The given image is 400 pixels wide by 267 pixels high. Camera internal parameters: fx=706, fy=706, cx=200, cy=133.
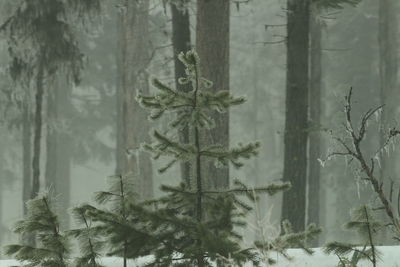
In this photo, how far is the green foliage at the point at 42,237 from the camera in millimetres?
3846

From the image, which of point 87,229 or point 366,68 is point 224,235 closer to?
point 87,229

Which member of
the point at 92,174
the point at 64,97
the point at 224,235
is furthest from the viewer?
the point at 92,174

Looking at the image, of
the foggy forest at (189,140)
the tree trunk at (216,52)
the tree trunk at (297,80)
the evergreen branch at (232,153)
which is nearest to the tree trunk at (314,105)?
the foggy forest at (189,140)

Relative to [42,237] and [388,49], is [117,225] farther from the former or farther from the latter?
[388,49]

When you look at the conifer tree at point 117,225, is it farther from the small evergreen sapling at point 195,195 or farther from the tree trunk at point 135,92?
the tree trunk at point 135,92

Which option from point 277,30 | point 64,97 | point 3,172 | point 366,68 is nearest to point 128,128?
point 64,97

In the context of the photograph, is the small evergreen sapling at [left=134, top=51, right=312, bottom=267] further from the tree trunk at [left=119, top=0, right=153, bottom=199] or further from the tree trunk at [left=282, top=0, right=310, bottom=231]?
the tree trunk at [left=119, top=0, right=153, bottom=199]

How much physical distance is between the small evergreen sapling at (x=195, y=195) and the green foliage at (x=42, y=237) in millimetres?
535

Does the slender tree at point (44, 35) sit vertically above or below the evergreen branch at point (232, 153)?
above

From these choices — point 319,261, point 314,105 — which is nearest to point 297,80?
point 319,261

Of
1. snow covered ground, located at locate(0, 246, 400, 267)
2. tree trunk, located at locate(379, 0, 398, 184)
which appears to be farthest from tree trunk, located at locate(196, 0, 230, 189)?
tree trunk, located at locate(379, 0, 398, 184)

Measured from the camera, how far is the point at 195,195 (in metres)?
3.87

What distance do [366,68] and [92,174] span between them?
36.5m

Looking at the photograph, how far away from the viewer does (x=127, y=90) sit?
1441 centimetres
